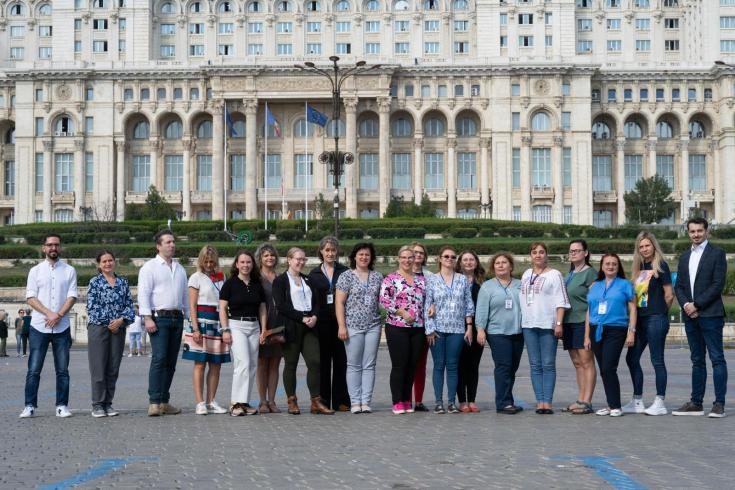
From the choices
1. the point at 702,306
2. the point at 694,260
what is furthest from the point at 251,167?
the point at 702,306

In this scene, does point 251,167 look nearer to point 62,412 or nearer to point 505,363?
point 62,412

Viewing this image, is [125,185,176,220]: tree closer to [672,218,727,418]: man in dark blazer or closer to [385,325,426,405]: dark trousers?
[385,325,426,405]: dark trousers

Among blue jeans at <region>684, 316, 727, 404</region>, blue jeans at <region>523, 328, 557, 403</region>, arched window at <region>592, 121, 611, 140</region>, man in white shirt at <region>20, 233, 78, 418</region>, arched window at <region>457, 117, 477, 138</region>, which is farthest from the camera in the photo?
arched window at <region>592, 121, 611, 140</region>

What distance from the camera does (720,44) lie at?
84688mm

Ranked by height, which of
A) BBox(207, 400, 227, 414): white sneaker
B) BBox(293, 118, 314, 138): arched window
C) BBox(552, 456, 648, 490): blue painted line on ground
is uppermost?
BBox(293, 118, 314, 138): arched window

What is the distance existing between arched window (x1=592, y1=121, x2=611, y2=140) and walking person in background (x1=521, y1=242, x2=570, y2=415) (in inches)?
2913

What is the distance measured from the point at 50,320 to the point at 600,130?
76.3m

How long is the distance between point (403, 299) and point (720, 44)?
76.0 metres

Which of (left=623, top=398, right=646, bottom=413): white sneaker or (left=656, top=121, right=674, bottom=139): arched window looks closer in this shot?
(left=623, top=398, right=646, bottom=413): white sneaker

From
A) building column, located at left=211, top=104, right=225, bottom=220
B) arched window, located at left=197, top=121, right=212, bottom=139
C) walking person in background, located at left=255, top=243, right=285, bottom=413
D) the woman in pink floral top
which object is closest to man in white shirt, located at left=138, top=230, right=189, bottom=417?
walking person in background, located at left=255, top=243, right=285, bottom=413

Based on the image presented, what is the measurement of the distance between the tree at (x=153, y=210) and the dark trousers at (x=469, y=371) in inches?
2529

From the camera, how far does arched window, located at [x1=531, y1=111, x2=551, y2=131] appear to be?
82562 millimetres

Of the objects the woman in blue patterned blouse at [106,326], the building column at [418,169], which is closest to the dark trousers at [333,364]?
the woman in blue patterned blouse at [106,326]

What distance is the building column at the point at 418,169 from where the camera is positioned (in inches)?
3258
